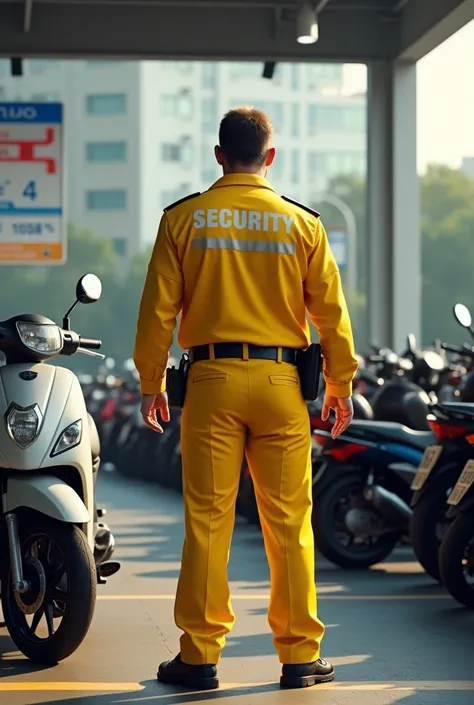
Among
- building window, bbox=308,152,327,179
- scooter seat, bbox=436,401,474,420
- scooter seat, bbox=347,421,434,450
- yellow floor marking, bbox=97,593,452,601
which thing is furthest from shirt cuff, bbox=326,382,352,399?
building window, bbox=308,152,327,179

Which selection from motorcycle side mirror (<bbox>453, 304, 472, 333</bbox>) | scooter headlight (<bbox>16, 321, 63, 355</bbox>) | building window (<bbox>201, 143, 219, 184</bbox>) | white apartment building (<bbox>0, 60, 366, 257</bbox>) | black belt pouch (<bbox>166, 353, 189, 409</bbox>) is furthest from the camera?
building window (<bbox>201, 143, 219, 184</bbox>)

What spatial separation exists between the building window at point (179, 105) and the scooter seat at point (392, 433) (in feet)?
330

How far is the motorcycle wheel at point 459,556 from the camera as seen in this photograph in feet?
23.3

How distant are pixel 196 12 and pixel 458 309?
24.2 ft

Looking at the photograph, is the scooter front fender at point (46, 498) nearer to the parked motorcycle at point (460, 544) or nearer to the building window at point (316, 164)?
the parked motorcycle at point (460, 544)

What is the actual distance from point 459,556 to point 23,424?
2256 millimetres

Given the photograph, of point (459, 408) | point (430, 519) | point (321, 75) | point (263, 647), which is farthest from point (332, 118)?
point (263, 647)

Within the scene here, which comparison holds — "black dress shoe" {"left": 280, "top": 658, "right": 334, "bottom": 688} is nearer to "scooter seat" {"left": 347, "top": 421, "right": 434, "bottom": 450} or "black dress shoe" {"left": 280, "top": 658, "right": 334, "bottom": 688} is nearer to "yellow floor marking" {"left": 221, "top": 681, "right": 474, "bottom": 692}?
"yellow floor marking" {"left": 221, "top": 681, "right": 474, "bottom": 692}

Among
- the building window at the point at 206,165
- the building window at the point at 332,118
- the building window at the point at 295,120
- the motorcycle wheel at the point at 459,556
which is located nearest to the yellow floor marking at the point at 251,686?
the motorcycle wheel at the point at 459,556

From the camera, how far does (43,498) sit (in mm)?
5699

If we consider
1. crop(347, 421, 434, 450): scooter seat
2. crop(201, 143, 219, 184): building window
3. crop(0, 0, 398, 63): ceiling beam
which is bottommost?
crop(347, 421, 434, 450): scooter seat

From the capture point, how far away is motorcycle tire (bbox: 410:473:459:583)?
7824 mm

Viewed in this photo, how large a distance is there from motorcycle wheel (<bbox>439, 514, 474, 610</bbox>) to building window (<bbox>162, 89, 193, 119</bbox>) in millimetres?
102565

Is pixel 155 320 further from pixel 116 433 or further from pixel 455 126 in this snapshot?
pixel 455 126
